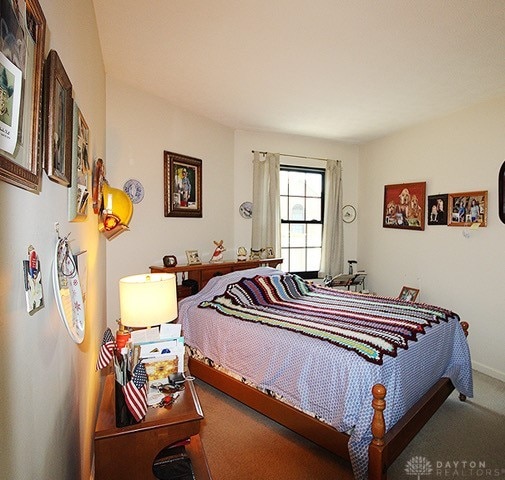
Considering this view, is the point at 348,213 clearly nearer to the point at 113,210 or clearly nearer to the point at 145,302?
the point at 113,210

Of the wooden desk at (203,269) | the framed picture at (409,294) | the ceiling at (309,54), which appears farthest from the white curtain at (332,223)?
the wooden desk at (203,269)

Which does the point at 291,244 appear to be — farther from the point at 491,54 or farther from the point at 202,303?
the point at 491,54

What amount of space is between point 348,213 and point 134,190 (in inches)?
128

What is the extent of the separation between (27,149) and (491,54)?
10.2 feet

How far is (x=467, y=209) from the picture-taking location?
362 centimetres

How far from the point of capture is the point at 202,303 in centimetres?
313

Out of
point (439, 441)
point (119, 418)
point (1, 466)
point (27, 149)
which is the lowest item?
point (439, 441)

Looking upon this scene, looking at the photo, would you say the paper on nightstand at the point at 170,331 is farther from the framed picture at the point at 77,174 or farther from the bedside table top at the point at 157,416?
the framed picture at the point at 77,174

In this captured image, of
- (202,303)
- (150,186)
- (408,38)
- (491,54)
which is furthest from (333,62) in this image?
(202,303)

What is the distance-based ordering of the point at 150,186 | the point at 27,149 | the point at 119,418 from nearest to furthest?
the point at 27,149
the point at 119,418
the point at 150,186

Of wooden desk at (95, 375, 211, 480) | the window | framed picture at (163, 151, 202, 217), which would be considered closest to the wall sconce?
framed picture at (163, 151, 202, 217)

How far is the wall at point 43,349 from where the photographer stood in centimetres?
66

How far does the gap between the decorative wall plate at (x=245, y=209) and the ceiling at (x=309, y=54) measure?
1094 millimetres

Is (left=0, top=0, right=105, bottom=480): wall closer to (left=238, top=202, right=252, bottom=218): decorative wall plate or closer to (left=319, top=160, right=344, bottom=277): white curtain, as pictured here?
(left=238, top=202, right=252, bottom=218): decorative wall plate
